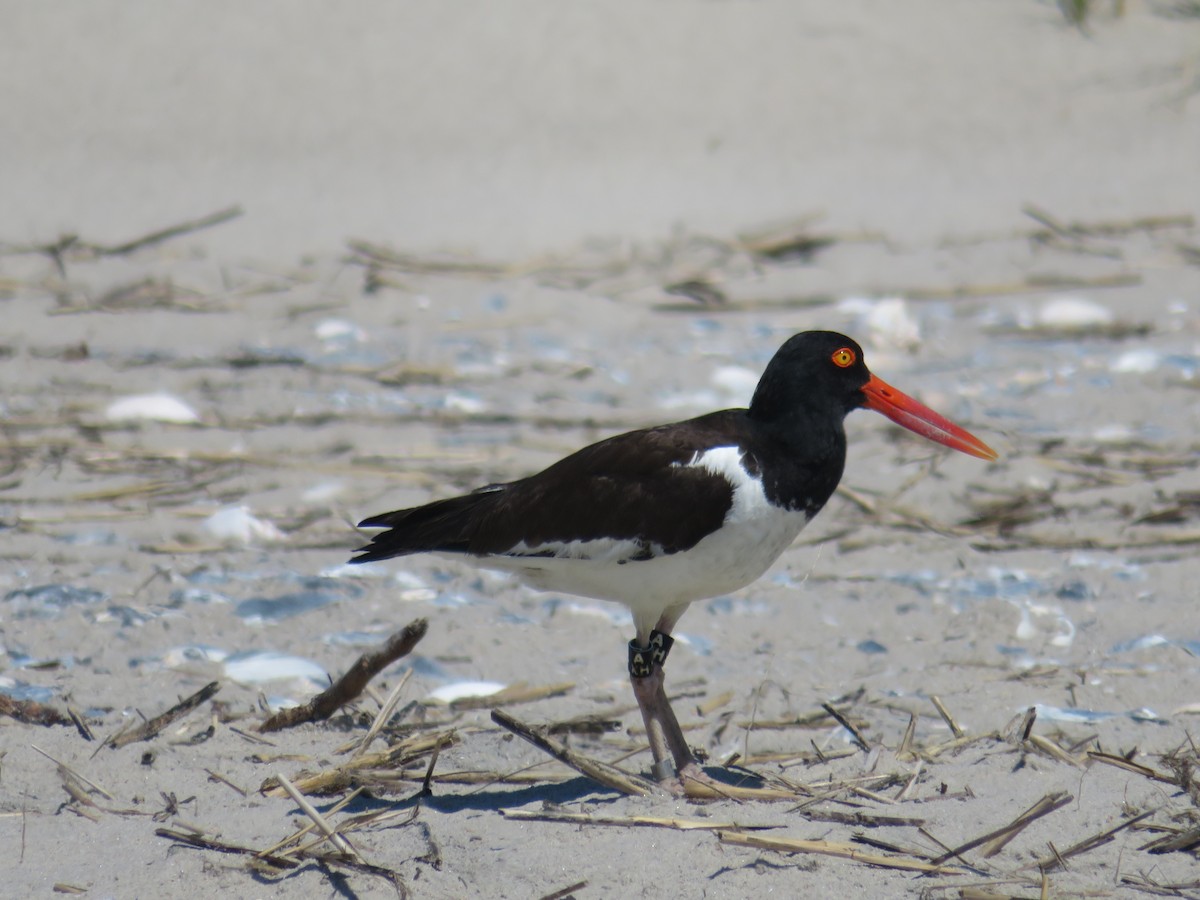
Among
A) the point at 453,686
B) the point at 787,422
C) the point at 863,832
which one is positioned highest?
the point at 787,422

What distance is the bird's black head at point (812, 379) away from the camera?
4414 millimetres

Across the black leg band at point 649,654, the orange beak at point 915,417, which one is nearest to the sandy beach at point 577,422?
the black leg band at point 649,654

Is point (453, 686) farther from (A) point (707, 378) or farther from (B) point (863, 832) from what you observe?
(A) point (707, 378)

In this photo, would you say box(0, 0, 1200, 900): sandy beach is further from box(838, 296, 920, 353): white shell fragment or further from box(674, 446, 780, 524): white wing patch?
box(674, 446, 780, 524): white wing patch

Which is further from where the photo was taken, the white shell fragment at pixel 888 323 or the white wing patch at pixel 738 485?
the white shell fragment at pixel 888 323

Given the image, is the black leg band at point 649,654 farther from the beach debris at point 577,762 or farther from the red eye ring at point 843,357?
the red eye ring at point 843,357

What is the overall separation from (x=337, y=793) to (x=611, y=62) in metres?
9.21

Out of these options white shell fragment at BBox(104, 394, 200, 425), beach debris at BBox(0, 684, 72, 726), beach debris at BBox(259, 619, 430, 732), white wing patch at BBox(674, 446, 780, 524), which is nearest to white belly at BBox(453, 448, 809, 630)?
white wing patch at BBox(674, 446, 780, 524)

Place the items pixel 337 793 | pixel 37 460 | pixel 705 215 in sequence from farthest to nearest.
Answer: pixel 705 215, pixel 37 460, pixel 337 793

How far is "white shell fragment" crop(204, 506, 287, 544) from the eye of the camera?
5984 mm

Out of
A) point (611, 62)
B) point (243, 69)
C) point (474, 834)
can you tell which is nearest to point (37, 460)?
point (474, 834)

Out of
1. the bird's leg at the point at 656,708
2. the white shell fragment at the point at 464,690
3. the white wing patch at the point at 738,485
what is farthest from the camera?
the white shell fragment at the point at 464,690

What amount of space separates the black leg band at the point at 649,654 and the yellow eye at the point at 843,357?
3.11 ft

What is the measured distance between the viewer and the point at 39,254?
9.33 metres
